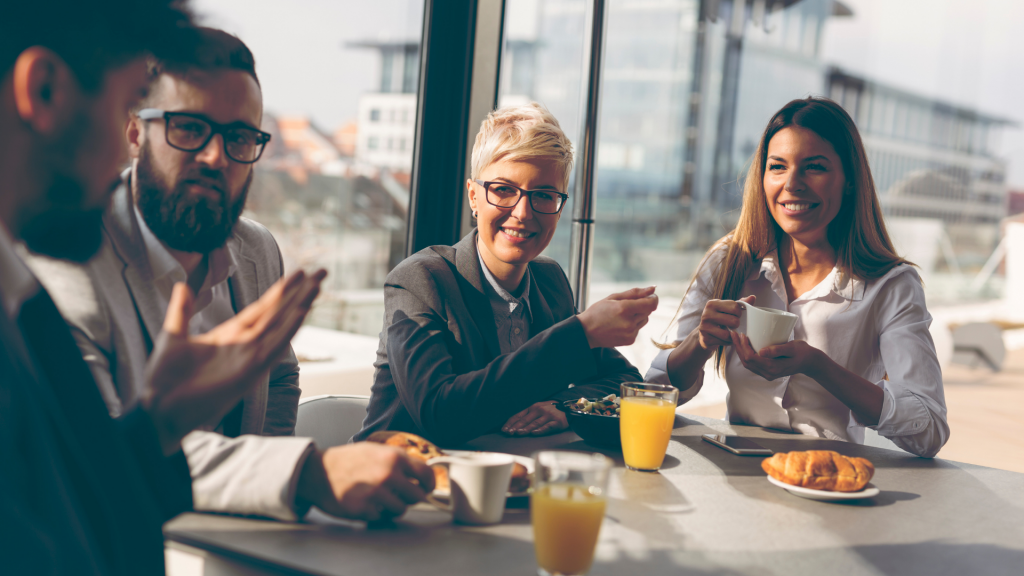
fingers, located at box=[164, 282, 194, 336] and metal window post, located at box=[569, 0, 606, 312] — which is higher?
metal window post, located at box=[569, 0, 606, 312]

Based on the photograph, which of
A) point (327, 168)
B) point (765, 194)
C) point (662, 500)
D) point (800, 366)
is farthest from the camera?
point (327, 168)

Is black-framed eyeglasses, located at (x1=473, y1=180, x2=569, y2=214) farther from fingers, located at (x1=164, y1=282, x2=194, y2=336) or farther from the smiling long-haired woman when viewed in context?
fingers, located at (x1=164, y1=282, x2=194, y2=336)

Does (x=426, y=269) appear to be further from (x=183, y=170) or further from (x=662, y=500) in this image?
(x=662, y=500)

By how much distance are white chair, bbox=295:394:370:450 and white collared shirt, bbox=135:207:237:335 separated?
0.30 meters

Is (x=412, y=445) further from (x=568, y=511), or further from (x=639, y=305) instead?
(x=639, y=305)

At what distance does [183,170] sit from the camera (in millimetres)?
1082

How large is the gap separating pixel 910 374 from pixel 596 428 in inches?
28.8

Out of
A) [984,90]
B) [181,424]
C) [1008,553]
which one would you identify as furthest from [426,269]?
[984,90]

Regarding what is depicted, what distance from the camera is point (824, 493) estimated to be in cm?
106

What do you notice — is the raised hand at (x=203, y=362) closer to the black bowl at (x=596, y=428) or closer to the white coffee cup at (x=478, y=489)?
the white coffee cup at (x=478, y=489)

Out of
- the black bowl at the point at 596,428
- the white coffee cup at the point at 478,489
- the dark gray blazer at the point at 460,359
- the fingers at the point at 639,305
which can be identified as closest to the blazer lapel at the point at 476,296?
the dark gray blazer at the point at 460,359

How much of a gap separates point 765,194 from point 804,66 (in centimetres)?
627

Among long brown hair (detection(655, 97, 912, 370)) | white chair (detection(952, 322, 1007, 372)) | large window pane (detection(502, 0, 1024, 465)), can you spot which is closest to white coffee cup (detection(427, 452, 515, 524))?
long brown hair (detection(655, 97, 912, 370))

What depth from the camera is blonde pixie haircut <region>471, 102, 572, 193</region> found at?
4.91 feet
